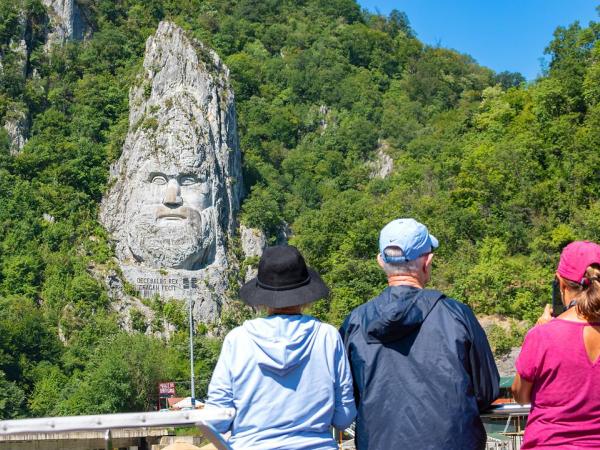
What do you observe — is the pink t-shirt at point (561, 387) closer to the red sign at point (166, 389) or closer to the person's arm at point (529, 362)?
the person's arm at point (529, 362)

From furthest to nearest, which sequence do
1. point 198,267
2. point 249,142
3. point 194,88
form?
1. point 249,142
2. point 194,88
3. point 198,267

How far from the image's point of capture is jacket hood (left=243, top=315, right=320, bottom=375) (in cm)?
570

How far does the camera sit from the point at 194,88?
6912 cm

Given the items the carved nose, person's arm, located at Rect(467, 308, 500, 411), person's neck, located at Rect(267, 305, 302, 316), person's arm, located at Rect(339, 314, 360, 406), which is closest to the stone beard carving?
the carved nose

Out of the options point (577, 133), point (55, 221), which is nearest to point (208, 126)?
point (55, 221)

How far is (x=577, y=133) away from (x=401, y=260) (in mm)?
51275

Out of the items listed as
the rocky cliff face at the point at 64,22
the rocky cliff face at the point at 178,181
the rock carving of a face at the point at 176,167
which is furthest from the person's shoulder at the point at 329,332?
the rocky cliff face at the point at 64,22

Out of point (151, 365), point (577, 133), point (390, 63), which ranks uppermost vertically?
point (390, 63)

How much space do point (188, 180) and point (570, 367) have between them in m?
60.9

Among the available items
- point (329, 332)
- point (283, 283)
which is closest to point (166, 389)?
point (283, 283)

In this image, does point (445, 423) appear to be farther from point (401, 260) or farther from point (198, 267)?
point (198, 267)

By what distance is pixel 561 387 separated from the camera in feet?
18.2

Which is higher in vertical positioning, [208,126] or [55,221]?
[208,126]

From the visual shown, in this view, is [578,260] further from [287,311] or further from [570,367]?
[287,311]
